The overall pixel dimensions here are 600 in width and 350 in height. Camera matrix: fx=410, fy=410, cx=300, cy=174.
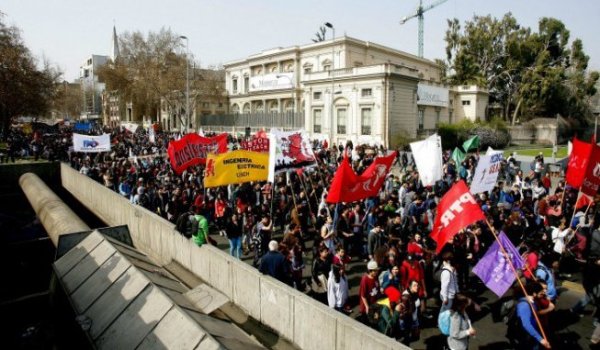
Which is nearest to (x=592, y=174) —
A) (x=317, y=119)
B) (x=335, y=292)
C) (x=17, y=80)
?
(x=335, y=292)

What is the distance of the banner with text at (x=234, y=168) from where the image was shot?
33.5ft

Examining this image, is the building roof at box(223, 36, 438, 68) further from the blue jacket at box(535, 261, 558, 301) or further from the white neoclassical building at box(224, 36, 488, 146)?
the blue jacket at box(535, 261, 558, 301)

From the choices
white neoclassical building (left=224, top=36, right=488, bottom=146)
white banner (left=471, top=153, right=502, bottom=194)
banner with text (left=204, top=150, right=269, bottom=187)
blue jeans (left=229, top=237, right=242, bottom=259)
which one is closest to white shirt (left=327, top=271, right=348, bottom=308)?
Answer: blue jeans (left=229, top=237, right=242, bottom=259)

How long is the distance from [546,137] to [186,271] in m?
51.4

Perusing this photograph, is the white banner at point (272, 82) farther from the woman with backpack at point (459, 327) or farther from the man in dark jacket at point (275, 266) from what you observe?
the woman with backpack at point (459, 327)

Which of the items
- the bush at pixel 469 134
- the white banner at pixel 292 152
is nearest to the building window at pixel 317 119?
the bush at pixel 469 134

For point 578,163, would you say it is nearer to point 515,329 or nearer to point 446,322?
point 515,329

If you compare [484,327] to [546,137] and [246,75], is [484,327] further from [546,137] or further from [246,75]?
[246,75]

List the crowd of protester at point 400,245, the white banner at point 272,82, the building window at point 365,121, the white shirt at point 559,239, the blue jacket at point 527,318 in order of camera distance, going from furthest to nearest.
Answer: the white banner at point 272,82
the building window at point 365,121
the white shirt at point 559,239
the crowd of protester at point 400,245
the blue jacket at point 527,318

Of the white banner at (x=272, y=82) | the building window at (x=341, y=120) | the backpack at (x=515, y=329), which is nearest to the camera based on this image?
the backpack at (x=515, y=329)

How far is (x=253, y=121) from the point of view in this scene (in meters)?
54.3

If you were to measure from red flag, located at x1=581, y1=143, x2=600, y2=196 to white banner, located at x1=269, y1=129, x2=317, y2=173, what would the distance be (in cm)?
727

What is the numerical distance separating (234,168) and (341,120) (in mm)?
29306

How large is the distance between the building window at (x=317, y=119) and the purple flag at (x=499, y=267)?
3519 cm
